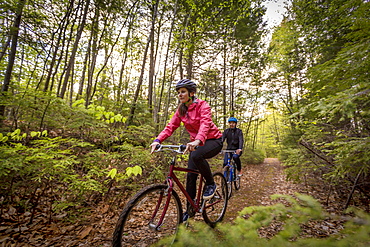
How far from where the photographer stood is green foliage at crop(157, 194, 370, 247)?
25.7 inches

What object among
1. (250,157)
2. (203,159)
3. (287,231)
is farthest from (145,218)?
(250,157)

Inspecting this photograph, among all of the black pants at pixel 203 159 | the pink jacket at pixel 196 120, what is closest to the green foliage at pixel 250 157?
the black pants at pixel 203 159

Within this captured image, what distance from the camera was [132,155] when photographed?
3830mm

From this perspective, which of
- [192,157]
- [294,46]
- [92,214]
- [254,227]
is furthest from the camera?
[294,46]

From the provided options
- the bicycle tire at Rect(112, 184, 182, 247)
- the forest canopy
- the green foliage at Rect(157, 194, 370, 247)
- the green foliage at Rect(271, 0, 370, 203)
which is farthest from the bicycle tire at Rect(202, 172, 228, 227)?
the green foliage at Rect(157, 194, 370, 247)

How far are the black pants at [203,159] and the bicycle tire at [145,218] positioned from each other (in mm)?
522

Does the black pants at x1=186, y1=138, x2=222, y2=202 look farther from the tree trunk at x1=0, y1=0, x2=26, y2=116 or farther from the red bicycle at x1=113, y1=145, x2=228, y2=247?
the tree trunk at x1=0, y1=0, x2=26, y2=116

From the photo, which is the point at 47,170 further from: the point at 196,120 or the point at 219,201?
the point at 219,201

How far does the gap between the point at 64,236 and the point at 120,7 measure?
7.66m

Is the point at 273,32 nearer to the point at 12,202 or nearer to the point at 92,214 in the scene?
the point at 92,214

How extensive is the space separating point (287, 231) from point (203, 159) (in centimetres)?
193

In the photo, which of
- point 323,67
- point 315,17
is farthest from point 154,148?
point 315,17

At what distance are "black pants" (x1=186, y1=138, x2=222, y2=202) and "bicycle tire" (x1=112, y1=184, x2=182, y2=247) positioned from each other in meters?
0.52

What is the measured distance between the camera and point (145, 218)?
2121 millimetres
